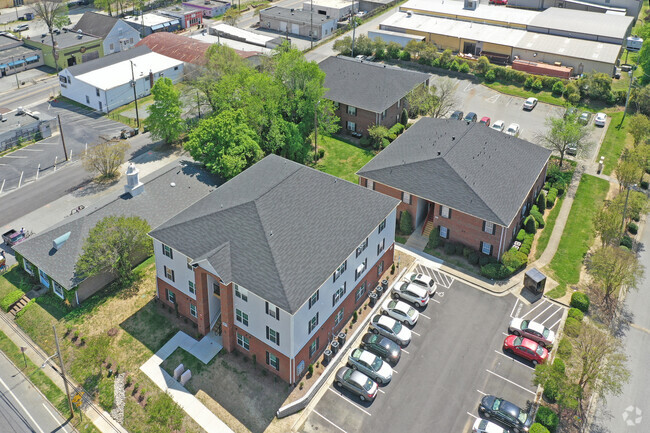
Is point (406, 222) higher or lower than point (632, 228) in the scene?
higher

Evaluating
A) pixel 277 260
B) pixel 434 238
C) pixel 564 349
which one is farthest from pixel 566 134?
pixel 277 260

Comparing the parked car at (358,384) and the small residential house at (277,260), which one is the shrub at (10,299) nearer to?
the small residential house at (277,260)

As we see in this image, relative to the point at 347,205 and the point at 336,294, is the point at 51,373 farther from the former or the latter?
the point at 347,205

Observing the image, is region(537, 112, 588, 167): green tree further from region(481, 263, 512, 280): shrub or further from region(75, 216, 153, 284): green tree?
region(75, 216, 153, 284): green tree

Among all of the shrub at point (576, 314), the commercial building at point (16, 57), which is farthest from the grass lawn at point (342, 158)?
the commercial building at point (16, 57)

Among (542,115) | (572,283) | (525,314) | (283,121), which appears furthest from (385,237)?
(542,115)

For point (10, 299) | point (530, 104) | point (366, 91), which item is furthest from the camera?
point (530, 104)

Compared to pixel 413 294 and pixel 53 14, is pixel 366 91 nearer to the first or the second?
pixel 413 294

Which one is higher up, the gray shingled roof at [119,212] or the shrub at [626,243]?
the gray shingled roof at [119,212]
